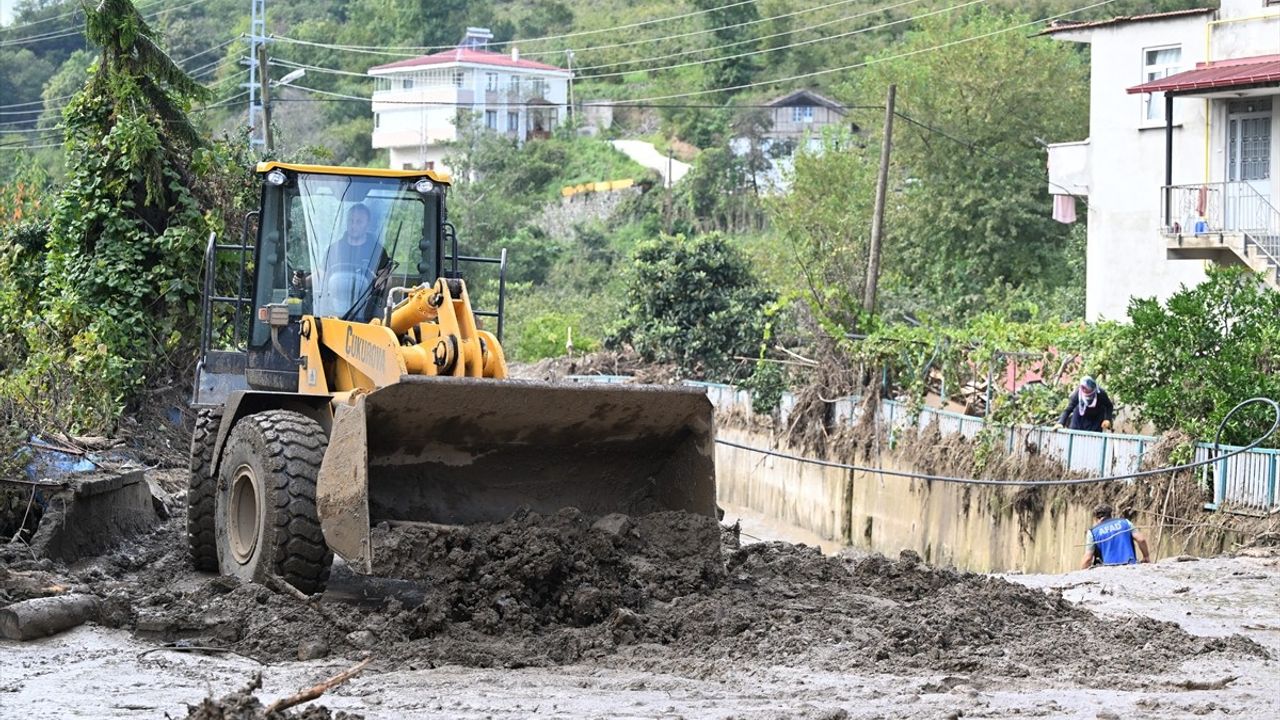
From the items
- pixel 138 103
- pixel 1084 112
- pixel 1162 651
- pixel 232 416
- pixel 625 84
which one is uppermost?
pixel 625 84

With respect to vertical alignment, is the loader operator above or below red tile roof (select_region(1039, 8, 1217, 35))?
below

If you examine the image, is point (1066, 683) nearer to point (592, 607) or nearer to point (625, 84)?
point (592, 607)

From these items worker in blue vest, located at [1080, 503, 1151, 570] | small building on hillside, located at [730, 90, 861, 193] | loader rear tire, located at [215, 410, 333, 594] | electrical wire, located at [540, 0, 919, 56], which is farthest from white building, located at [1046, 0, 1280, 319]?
electrical wire, located at [540, 0, 919, 56]

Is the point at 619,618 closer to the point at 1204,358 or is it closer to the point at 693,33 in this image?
the point at 1204,358

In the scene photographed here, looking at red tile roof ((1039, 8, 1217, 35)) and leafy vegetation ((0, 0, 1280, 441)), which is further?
red tile roof ((1039, 8, 1217, 35))

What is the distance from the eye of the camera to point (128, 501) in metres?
13.6

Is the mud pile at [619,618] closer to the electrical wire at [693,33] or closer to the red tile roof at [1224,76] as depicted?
the red tile roof at [1224,76]

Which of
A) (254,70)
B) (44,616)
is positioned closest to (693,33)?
(254,70)

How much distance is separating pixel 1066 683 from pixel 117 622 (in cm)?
560

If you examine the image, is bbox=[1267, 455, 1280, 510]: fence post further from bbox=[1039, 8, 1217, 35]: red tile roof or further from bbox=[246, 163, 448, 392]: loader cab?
bbox=[1039, 8, 1217, 35]: red tile roof

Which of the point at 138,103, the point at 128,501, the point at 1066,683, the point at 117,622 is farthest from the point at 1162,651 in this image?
the point at 138,103

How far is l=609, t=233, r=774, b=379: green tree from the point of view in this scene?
3062 cm

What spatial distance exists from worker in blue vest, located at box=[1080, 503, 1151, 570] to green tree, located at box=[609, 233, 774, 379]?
49.2ft

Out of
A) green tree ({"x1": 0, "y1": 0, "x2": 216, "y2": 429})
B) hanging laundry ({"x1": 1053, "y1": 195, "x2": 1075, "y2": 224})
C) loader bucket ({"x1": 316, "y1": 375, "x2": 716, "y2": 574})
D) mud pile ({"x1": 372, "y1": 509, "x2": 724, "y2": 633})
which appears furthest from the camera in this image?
hanging laundry ({"x1": 1053, "y1": 195, "x2": 1075, "y2": 224})
